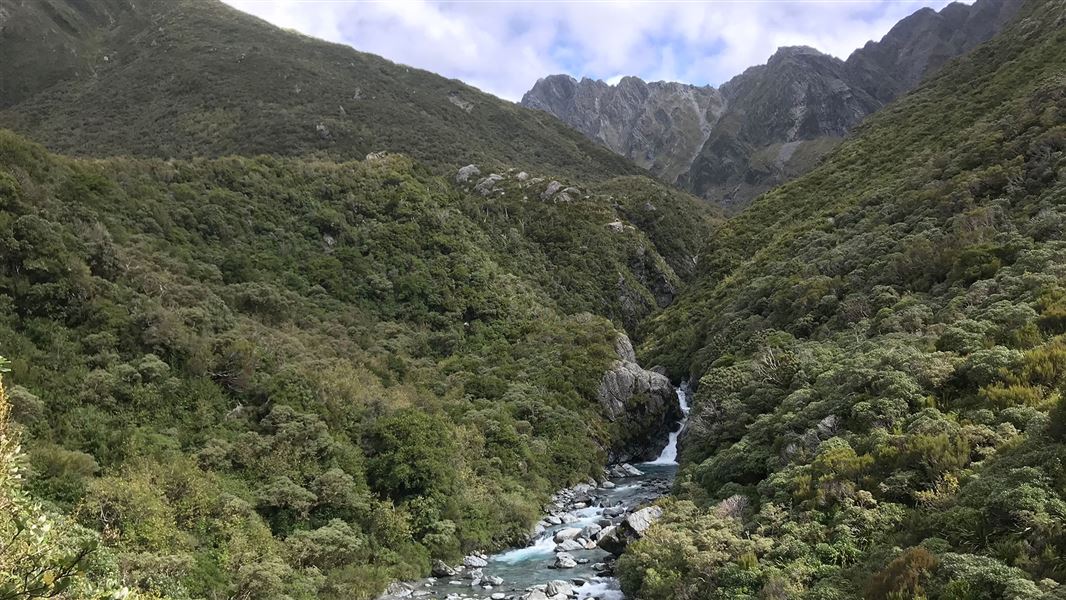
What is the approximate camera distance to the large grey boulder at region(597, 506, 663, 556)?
86.8 feet

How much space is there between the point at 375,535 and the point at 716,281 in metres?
59.8

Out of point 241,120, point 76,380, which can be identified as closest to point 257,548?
point 76,380

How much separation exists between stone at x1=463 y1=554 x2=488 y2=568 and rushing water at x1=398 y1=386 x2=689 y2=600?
15.4 inches

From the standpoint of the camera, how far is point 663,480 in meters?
43.7

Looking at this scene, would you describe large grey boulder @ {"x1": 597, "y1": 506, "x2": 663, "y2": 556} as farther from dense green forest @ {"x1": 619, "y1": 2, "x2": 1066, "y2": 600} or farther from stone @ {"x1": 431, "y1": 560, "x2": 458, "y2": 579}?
stone @ {"x1": 431, "y1": 560, "x2": 458, "y2": 579}

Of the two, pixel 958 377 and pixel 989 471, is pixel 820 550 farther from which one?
pixel 958 377

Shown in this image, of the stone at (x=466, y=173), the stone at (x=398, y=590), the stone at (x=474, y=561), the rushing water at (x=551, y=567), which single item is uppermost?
the stone at (x=466, y=173)

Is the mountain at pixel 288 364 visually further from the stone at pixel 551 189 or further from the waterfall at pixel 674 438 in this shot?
the waterfall at pixel 674 438

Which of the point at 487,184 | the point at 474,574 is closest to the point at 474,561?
the point at 474,574

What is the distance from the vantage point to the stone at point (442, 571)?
27775 millimetres

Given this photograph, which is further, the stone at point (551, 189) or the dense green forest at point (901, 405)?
the stone at point (551, 189)

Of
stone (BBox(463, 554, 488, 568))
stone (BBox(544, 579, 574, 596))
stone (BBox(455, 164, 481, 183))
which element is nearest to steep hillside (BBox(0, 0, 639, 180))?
stone (BBox(455, 164, 481, 183))

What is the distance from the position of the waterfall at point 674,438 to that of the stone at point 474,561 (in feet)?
79.3

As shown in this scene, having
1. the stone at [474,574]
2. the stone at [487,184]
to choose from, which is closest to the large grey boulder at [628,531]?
the stone at [474,574]
